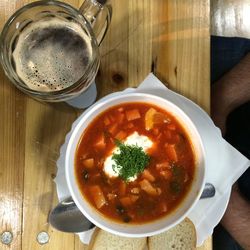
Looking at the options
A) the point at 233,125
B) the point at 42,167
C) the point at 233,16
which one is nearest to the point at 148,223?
the point at 42,167

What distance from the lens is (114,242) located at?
158 centimetres

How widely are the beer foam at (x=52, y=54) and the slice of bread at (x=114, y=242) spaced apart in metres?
0.49

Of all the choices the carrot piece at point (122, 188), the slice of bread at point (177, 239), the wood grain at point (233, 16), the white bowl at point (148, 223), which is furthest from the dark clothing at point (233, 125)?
the carrot piece at point (122, 188)

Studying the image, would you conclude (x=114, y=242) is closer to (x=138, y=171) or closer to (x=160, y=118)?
(x=138, y=171)

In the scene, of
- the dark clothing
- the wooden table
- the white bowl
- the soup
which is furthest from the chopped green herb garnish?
the dark clothing

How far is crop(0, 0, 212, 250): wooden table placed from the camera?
4.93 feet

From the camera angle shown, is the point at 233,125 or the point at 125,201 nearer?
the point at 125,201

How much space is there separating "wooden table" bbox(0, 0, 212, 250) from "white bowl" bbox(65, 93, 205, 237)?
5.5 inches

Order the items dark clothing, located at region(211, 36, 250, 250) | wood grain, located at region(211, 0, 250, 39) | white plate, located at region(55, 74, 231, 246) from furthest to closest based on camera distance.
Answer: wood grain, located at region(211, 0, 250, 39), dark clothing, located at region(211, 36, 250, 250), white plate, located at region(55, 74, 231, 246)

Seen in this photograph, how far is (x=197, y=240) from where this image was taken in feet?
4.95

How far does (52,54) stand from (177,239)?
28.4 inches

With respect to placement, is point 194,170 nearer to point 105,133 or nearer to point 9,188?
point 105,133

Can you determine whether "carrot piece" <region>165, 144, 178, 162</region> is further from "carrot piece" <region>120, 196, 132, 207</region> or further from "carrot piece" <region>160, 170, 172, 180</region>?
"carrot piece" <region>120, 196, 132, 207</region>

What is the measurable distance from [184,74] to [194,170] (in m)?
0.31
